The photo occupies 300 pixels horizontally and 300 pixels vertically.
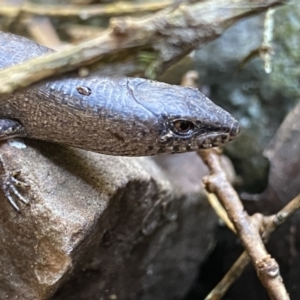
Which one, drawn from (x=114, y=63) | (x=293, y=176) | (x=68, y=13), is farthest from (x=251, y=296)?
(x=68, y=13)

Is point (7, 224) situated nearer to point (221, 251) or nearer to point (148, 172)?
point (148, 172)

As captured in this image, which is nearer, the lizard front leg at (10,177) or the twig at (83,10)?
the lizard front leg at (10,177)

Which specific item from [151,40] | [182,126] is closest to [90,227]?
[182,126]

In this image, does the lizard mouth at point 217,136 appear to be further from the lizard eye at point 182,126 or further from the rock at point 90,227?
the rock at point 90,227

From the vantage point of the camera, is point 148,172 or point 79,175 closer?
point 79,175

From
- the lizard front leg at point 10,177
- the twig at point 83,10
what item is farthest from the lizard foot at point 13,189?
the twig at point 83,10

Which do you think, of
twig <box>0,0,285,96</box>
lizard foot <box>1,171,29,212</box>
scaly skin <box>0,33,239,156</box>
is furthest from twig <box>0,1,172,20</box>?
lizard foot <box>1,171,29,212</box>

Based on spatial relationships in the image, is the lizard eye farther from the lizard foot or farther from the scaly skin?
the lizard foot

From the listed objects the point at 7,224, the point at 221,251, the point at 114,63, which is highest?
the point at 114,63
